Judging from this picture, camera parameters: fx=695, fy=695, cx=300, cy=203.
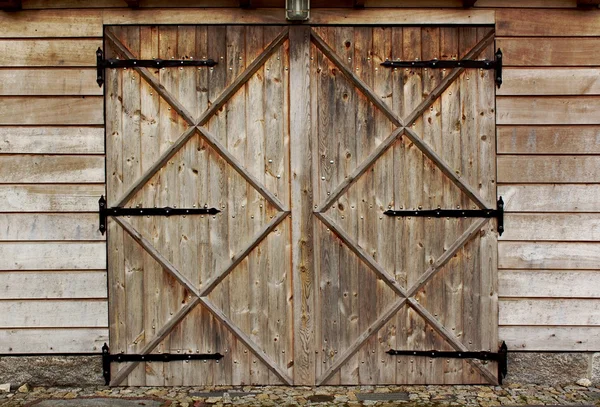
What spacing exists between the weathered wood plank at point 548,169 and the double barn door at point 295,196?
14 centimetres

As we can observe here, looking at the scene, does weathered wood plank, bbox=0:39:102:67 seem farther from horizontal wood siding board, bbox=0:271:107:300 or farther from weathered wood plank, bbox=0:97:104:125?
horizontal wood siding board, bbox=0:271:107:300

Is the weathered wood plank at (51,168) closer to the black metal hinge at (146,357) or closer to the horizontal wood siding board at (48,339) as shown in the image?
the horizontal wood siding board at (48,339)

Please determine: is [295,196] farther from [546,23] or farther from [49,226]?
[546,23]

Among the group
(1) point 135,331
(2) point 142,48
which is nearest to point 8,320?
(1) point 135,331

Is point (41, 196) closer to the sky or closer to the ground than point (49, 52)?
closer to the ground

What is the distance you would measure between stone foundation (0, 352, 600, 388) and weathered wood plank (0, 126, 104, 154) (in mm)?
1458

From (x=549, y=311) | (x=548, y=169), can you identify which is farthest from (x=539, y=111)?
(x=549, y=311)

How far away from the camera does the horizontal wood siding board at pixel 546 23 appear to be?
16.0ft

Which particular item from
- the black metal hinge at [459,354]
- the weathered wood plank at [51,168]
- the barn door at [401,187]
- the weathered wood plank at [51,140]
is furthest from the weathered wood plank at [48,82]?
the black metal hinge at [459,354]

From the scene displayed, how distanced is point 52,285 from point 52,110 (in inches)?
48.3

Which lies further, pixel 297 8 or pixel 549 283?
pixel 549 283

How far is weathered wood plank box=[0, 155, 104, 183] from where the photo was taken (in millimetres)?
4852

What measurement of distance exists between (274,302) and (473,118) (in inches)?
75.1

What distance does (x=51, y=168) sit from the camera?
486cm
